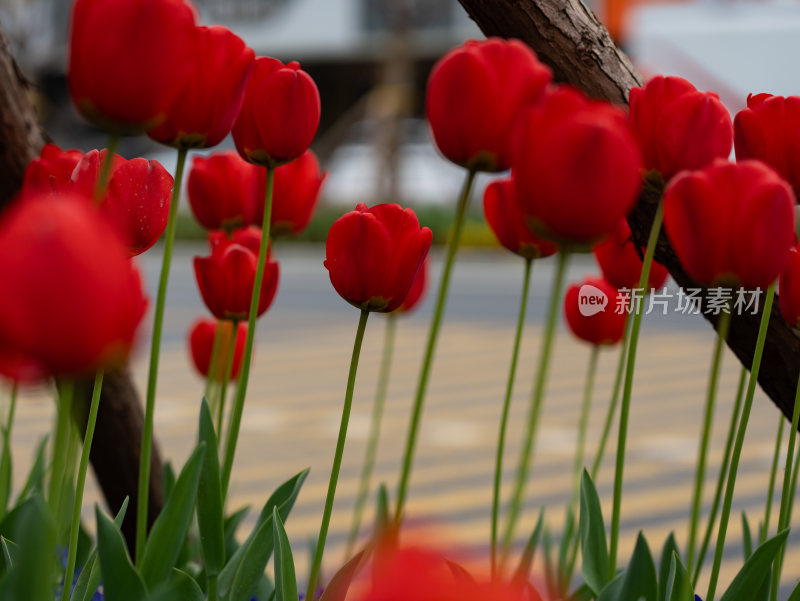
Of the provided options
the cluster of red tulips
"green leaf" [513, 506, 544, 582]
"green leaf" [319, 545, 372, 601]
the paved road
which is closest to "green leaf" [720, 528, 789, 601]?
the cluster of red tulips

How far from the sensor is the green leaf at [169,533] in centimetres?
77

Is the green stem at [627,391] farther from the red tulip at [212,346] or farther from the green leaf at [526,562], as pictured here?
the red tulip at [212,346]

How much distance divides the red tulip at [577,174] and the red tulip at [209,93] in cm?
27

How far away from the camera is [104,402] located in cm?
151

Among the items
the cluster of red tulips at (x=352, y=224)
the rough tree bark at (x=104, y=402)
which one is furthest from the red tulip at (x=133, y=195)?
the rough tree bark at (x=104, y=402)

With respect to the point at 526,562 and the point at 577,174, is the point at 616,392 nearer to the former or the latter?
the point at 526,562

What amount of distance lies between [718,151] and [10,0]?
68.1 ft

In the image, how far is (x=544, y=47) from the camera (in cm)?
100

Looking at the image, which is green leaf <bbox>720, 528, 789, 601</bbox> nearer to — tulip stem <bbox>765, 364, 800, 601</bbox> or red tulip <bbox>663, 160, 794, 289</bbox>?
tulip stem <bbox>765, 364, 800, 601</bbox>

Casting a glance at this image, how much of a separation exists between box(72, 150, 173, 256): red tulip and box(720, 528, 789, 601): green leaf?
484mm

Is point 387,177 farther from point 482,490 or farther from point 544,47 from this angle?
point 544,47

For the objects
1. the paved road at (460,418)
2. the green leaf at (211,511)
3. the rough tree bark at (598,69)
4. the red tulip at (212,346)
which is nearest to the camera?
the green leaf at (211,511)

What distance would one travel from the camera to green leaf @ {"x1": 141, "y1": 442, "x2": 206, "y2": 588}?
2.53 feet

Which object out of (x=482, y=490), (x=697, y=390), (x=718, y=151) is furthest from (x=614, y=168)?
(x=697, y=390)
